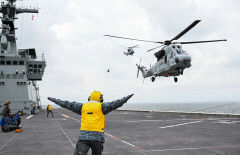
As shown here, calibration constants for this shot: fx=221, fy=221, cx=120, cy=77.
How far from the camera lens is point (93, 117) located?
4074mm

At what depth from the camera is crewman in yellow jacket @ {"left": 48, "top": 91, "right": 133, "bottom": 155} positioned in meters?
3.97

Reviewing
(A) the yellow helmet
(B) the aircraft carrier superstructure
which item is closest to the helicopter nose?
(A) the yellow helmet

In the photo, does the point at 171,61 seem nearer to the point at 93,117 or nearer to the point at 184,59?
the point at 184,59

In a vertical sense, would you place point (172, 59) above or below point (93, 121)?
above

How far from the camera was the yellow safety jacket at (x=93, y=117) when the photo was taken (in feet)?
13.2

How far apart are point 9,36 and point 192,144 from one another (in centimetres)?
3947

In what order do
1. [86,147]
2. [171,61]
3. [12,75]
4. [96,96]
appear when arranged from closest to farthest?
1. [86,147]
2. [96,96]
3. [171,61]
4. [12,75]

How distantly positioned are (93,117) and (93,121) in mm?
77

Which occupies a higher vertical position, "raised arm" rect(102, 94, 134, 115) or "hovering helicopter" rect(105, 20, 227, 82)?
"hovering helicopter" rect(105, 20, 227, 82)

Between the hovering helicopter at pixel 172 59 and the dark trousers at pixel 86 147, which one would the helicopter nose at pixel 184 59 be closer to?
the hovering helicopter at pixel 172 59

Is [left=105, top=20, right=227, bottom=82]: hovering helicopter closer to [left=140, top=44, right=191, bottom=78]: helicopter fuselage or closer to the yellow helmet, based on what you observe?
[left=140, top=44, right=191, bottom=78]: helicopter fuselage

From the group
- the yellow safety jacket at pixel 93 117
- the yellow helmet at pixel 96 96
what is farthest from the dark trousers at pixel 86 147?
the yellow helmet at pixel 96 96

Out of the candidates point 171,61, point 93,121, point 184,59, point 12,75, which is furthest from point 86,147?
point 12,75

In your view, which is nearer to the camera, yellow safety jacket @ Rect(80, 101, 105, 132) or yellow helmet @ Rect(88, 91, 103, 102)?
yellow safety jacket @ Rect(80, 101, 105, 132)
